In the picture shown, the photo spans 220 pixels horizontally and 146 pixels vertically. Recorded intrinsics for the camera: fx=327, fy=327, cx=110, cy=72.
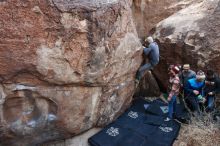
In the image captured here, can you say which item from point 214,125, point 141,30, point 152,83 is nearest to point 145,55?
point 152,83

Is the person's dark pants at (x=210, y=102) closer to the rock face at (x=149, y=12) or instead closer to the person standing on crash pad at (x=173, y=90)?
the person standing on crash pad at (x=173, y=90)

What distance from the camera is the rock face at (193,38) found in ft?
22.9

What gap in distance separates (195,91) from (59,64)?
110 inches

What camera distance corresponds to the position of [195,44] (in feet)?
23.6

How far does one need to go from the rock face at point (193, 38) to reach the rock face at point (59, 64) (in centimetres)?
167

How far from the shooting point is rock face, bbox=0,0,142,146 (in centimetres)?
495

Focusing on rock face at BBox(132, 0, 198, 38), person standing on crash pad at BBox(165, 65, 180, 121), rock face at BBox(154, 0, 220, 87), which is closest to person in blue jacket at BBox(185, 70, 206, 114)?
person standing on crash pad at BBox(165, 65, 180, 121)

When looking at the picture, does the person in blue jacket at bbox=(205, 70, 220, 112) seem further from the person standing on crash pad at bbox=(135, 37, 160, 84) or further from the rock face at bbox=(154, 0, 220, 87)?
the person standing on crash pad at bbox=(135, 37, 160, 84)

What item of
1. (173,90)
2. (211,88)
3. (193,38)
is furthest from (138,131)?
(193,38)

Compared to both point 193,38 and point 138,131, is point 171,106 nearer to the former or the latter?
→ point 138,131

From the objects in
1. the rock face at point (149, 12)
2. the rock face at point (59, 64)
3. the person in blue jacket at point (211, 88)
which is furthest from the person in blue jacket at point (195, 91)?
the rock face at point (149, 12)

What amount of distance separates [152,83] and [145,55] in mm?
1153

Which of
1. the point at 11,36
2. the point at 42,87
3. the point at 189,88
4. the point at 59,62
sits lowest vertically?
the point at 189,88

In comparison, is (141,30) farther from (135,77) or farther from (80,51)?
(80,51)
